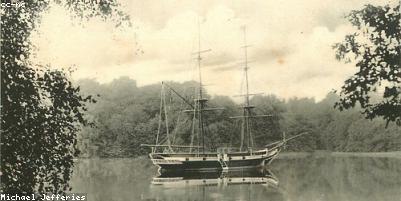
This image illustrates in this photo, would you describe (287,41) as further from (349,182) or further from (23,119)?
(349,182)

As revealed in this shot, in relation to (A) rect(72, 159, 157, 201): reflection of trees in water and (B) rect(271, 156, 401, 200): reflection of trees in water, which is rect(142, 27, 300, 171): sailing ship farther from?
(B) rect(271, 156, 401, 200): reflection of trees in water

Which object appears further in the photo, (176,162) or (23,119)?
(176,162)

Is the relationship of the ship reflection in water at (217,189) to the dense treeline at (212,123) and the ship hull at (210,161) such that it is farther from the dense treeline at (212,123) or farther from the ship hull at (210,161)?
the dense treeline at (212,123)

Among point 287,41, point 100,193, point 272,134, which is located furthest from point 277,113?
point 287,41

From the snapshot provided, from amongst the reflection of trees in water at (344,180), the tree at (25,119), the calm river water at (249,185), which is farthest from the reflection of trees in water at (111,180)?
the tree at (25,119)

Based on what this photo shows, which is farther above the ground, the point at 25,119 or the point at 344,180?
the point at 25,119

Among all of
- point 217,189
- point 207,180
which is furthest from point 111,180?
point 217,189

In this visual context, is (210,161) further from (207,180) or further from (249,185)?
(249,185)
